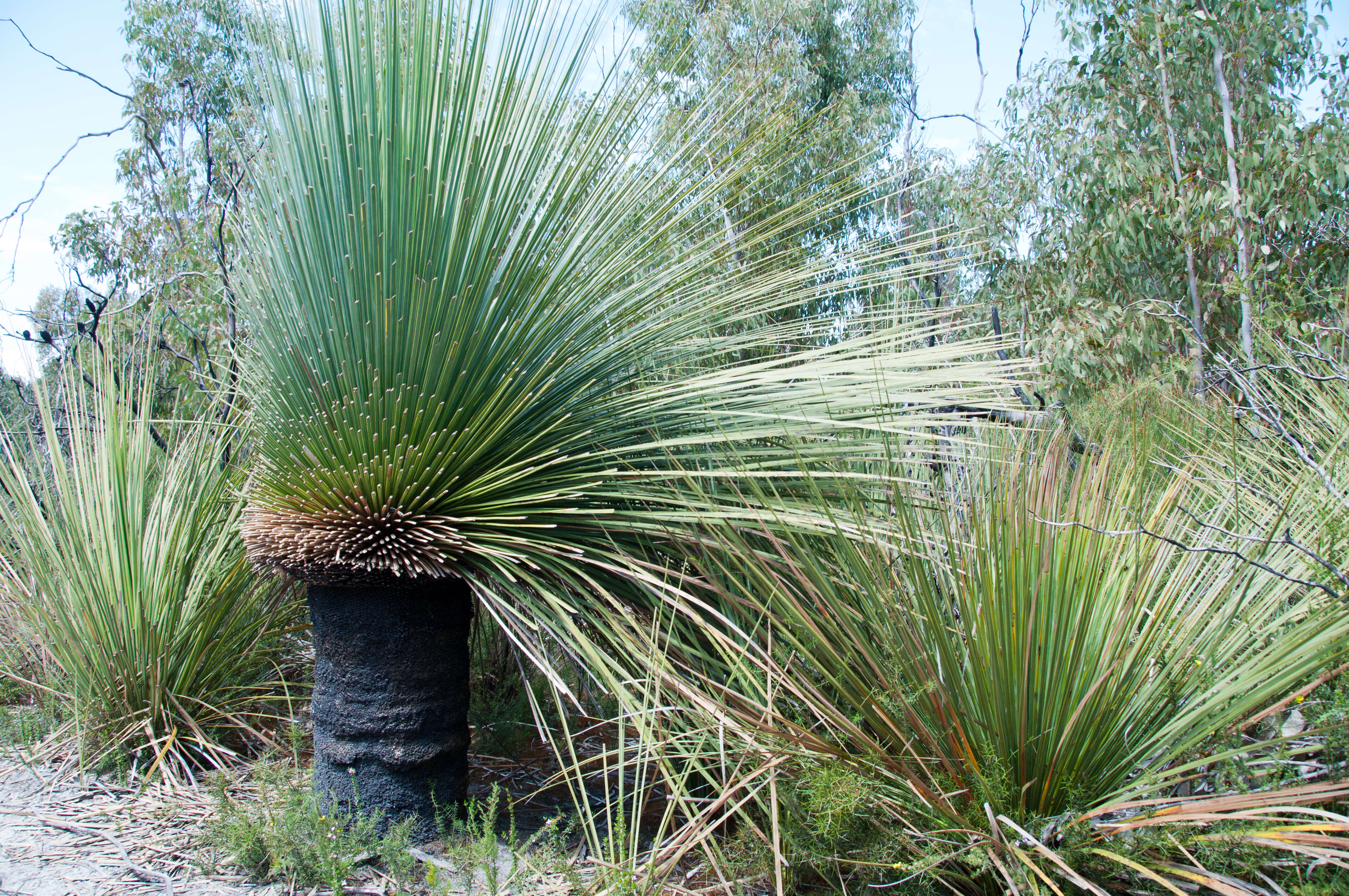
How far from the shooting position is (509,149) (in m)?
2.49

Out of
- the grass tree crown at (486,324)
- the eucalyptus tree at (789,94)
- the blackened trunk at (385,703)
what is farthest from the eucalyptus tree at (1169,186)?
the blackened trunk at (385,703)

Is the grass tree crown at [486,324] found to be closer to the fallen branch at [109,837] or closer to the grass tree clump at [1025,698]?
the grass tree clump at [1025,698]

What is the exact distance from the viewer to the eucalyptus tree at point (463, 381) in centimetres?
224

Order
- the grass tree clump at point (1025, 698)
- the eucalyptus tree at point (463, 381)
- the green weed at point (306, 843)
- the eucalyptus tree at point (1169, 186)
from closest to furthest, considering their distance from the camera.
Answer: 1. the grass tree clump at point (1025, 698)
2. the green weed at point (306, 843)
3. the eucalyptus tree at point (463, 381)
4. the eucalyptus tree at point (1169, 186)

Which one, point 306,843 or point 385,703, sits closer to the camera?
point 306,843

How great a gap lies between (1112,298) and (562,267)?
8741mm

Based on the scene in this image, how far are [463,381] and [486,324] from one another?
0.17 metres

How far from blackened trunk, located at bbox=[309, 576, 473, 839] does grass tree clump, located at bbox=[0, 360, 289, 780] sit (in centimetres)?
67

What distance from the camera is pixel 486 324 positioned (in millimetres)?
2359

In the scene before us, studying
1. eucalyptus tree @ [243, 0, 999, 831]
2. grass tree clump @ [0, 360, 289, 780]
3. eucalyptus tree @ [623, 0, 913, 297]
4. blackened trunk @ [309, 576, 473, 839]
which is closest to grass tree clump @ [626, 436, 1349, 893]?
eucalyptus tree @ [243, 0, 999, 831]

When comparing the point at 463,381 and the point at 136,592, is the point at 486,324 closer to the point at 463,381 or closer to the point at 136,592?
the point at 463,381

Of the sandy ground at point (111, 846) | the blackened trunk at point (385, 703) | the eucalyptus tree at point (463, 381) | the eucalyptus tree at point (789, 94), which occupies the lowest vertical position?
the sandy ground at point (111, 846)

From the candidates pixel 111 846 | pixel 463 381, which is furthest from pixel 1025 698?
pixel 111 846

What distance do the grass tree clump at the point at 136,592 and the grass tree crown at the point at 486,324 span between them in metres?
0.79
